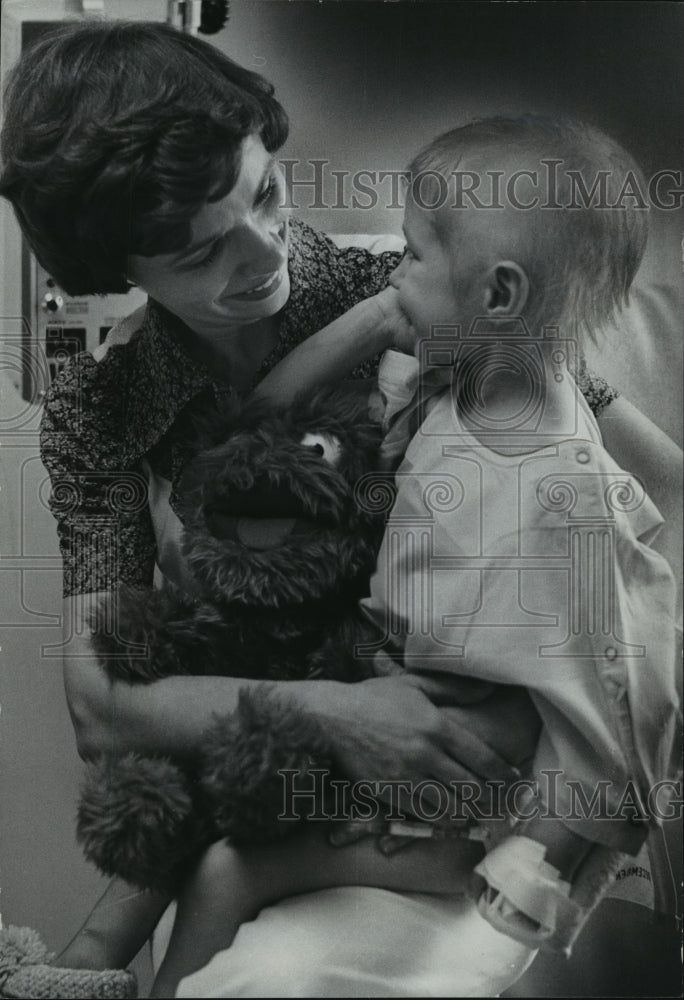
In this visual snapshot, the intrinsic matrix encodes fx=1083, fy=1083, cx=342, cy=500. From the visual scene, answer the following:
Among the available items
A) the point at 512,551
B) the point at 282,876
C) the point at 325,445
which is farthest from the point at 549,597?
the point at 282,876

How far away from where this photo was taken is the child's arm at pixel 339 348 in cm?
141

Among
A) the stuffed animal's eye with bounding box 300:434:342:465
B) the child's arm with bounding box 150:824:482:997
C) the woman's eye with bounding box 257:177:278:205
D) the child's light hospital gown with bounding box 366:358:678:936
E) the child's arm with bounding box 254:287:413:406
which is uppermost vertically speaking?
the woman's eye with bounding box 257:177:278:205

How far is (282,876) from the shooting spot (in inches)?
54.4

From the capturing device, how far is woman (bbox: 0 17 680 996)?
137 centimetres

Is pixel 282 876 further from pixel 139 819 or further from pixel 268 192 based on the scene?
pixel 268 192

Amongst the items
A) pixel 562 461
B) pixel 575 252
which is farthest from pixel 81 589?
pixel 575 252

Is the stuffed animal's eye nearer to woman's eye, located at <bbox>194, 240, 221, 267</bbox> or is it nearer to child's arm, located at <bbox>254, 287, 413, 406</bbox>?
child's arm, located at <bbox>254, 287, 413, 406</bbox>

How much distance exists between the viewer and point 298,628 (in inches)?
54.1

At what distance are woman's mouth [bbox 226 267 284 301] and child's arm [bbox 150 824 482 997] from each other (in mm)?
694

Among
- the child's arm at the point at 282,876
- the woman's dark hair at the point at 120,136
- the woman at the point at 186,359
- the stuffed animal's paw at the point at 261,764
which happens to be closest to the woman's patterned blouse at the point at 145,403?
the woman at the point at 186,359

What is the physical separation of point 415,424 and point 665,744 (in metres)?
0.53

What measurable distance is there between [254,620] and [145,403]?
32cm

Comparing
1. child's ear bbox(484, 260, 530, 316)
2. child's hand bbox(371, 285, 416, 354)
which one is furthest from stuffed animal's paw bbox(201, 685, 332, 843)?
child's ear bbox(484, 260, 530, 316)

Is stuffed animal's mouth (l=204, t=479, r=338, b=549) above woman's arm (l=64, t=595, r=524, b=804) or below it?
above
